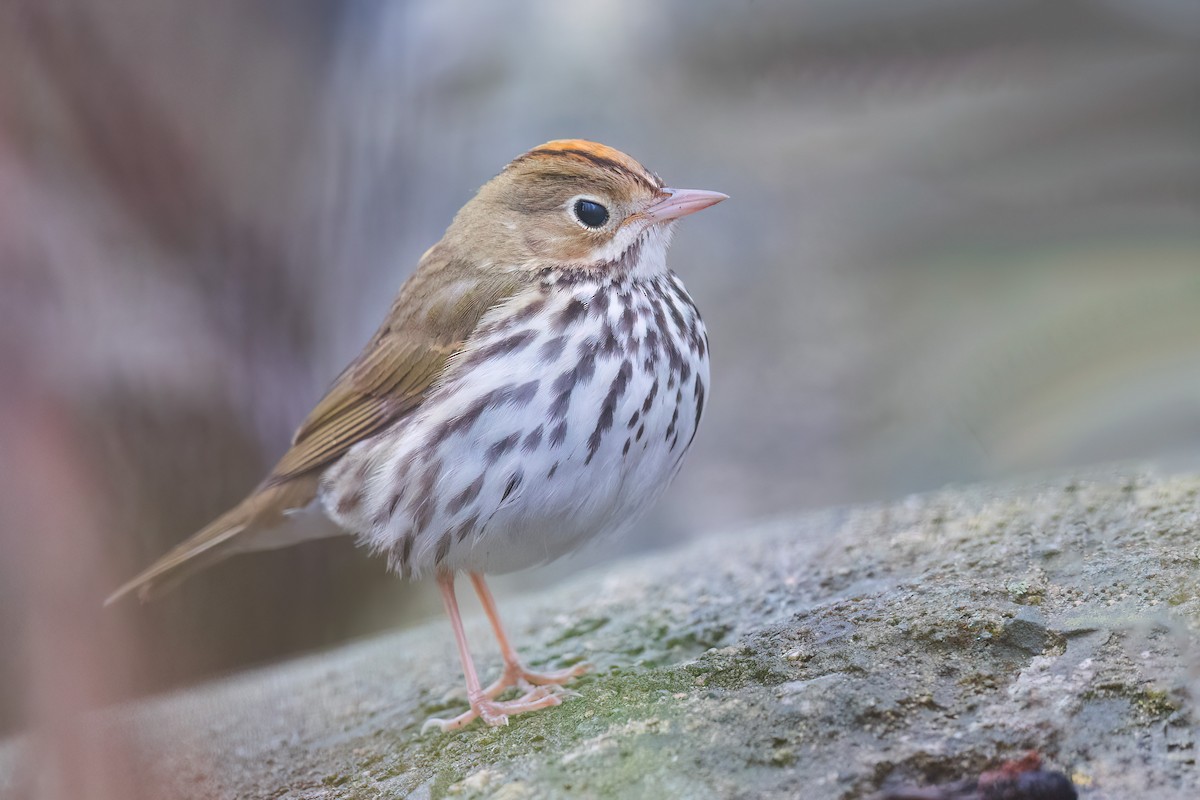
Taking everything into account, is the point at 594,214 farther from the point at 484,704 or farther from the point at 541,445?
the point at 484,704

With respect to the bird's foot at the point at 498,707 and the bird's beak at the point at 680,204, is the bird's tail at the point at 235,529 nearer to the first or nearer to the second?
the bird's foot at the point at 498,707

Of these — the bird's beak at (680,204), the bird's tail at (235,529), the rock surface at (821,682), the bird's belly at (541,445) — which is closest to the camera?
the rock surface at (821,682)

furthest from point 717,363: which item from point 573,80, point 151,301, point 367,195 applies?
point 151,301

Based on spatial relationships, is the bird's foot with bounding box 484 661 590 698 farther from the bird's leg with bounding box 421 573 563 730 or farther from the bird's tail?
the bird's tail

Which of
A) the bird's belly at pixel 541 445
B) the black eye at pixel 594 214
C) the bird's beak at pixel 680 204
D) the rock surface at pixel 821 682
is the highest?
the black eye at pixel 594 214

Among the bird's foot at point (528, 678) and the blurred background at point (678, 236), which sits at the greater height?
the blurred background at point (678, 236)

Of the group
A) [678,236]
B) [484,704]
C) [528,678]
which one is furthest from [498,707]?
[678,236]

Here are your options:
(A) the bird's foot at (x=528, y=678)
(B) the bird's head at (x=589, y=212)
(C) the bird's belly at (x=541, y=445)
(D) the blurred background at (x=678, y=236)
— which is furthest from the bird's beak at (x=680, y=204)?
(D) the blurred background at (x=678, y=236)

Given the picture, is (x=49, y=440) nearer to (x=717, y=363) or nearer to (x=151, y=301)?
(x=151, y=301)
